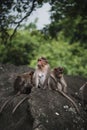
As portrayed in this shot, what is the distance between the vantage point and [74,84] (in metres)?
14.4

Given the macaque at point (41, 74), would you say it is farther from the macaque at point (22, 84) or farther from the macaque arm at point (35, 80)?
the macaque at point (22, 84)

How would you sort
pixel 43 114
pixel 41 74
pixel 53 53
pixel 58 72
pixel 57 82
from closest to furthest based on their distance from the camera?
pixel 43 114 < pixel 57 82 < pixel 58 72 < pixel 41 74 < pixel 53 53

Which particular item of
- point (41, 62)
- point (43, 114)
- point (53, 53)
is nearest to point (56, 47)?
point (53, 53)

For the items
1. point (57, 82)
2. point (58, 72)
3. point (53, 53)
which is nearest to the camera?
point (57, 82)

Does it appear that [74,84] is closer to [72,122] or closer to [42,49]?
[72,122]

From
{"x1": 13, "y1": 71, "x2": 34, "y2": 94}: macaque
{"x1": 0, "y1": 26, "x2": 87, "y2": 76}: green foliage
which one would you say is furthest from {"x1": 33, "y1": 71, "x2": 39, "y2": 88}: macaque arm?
{"x1": 0, "y1": 26, "x2": 87, "y2": 76}: green foliage

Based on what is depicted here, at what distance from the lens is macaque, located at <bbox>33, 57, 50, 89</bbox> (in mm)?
12930

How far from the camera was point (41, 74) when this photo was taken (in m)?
13.1

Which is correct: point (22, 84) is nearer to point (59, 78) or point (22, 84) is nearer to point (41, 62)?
point (41, 62)

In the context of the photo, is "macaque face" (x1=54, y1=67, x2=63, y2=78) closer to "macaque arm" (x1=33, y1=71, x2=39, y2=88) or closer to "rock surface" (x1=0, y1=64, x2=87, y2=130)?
"macaque arm" (x1=33, y1=71, x2=39, y2=88)

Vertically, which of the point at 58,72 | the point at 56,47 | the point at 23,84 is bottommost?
the point at 56,47

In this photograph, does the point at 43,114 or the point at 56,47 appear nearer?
the point at 43,114

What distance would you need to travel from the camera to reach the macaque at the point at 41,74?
42.4 feet

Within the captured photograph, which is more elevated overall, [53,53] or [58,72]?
[58,72]
